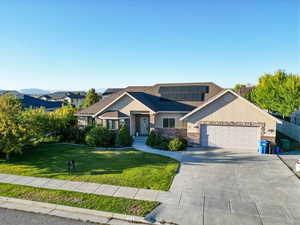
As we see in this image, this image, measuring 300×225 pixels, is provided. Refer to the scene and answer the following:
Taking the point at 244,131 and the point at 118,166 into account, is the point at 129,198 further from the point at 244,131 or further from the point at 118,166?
the point at 244,131

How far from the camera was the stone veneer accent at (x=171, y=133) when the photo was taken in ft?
59.6

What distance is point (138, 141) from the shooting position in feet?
65.7

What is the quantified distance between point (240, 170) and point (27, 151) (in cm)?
1747

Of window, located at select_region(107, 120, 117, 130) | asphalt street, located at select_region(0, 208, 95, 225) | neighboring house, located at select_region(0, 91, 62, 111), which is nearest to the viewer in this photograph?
asphalt street, located at select_region(0, 208, 95, 225)

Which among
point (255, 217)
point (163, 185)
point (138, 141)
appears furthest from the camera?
point (138, 141)

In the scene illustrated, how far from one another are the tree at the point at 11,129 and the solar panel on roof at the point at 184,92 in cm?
1535

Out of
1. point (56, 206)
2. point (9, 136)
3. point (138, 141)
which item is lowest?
point (56, 206)

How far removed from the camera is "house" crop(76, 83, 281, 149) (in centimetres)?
1633

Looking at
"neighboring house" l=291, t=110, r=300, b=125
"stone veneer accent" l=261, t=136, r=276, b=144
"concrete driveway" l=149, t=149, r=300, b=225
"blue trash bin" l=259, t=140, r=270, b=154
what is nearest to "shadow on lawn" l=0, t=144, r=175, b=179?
"concrete driveway" l=149, t=149, r=300, b=225

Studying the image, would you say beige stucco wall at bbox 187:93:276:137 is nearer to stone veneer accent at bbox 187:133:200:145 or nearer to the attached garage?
the attached garage

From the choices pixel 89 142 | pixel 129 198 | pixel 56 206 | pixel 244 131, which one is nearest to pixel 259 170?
pixel 244 131

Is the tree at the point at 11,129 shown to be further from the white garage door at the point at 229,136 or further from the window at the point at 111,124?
the white garage door at the point at 229,136

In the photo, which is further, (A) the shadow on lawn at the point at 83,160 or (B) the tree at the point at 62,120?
(B) the tree at the point at 62,120

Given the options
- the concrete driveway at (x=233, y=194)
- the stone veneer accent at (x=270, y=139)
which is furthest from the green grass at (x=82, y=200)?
the stone veneer accent at (x=270, y=139)
